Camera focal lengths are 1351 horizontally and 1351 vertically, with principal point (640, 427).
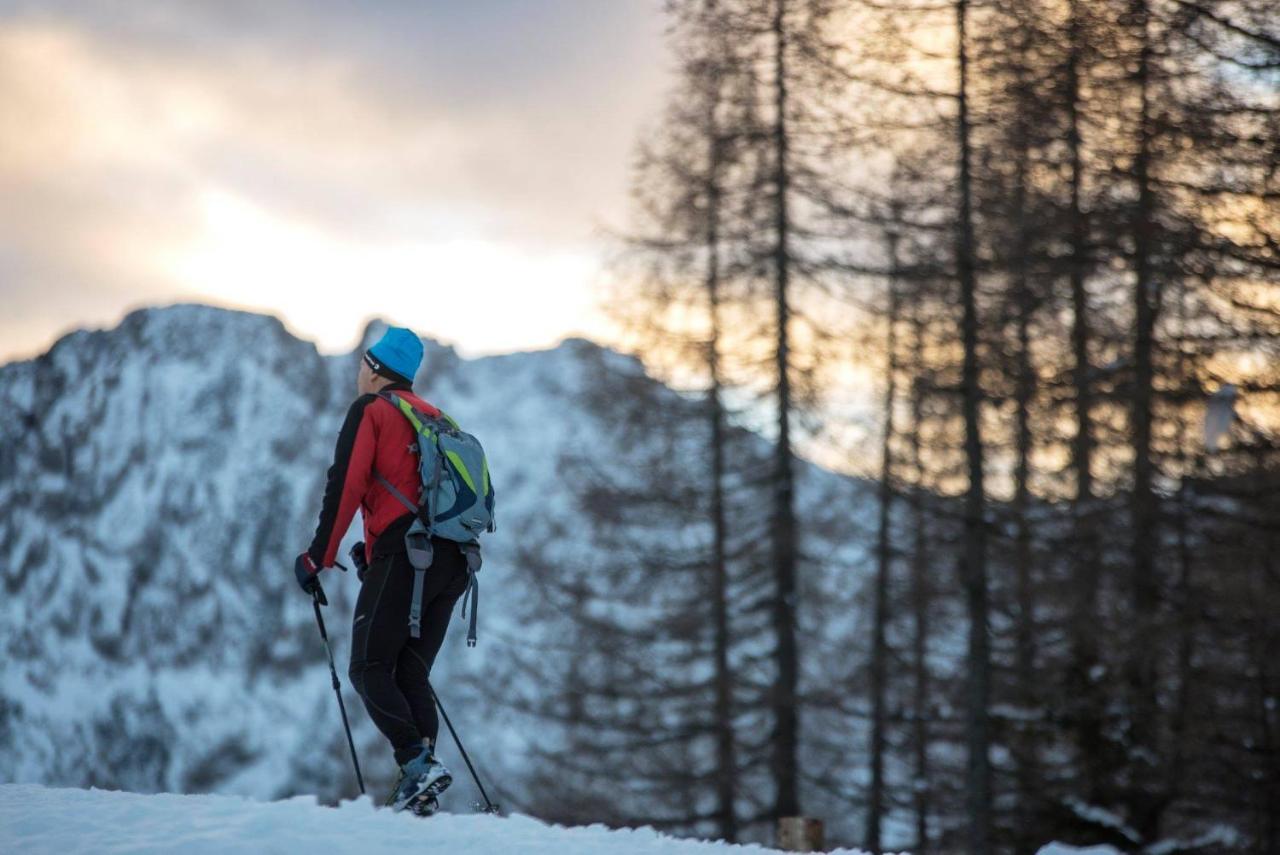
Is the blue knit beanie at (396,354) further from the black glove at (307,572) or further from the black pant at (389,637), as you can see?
the black glove at (307,572)

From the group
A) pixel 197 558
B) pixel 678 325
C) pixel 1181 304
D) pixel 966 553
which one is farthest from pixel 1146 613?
pixel 197 558

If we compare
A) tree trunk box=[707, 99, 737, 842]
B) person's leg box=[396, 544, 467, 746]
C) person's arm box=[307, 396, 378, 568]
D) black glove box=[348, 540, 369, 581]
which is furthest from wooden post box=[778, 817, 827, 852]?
tree trunk box=[707, 99, 737, 842]

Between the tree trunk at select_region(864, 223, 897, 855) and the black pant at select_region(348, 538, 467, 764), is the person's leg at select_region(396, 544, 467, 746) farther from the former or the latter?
the tree trunk at select_region(864, 223, 897, 855)

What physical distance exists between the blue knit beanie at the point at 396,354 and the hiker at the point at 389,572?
103 millimetres

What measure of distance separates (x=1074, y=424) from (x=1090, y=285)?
6.10ft

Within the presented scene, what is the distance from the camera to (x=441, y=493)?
5.71 metres

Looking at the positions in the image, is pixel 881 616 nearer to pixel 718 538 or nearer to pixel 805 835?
pixel 718 538

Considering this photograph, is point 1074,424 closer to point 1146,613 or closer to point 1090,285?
point 1090,285

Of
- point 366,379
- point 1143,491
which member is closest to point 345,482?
point 366,379

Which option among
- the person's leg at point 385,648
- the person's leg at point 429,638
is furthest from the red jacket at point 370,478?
the person's leg at point 429,638

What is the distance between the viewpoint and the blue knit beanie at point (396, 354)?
19.5 feet

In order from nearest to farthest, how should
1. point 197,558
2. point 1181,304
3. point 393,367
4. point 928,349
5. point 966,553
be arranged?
point 393,367 → point 966,553 → point 1181,304 → point 928,349 → point 197,558

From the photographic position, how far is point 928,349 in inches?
553

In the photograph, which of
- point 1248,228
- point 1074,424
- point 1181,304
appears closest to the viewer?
point 1248,228
